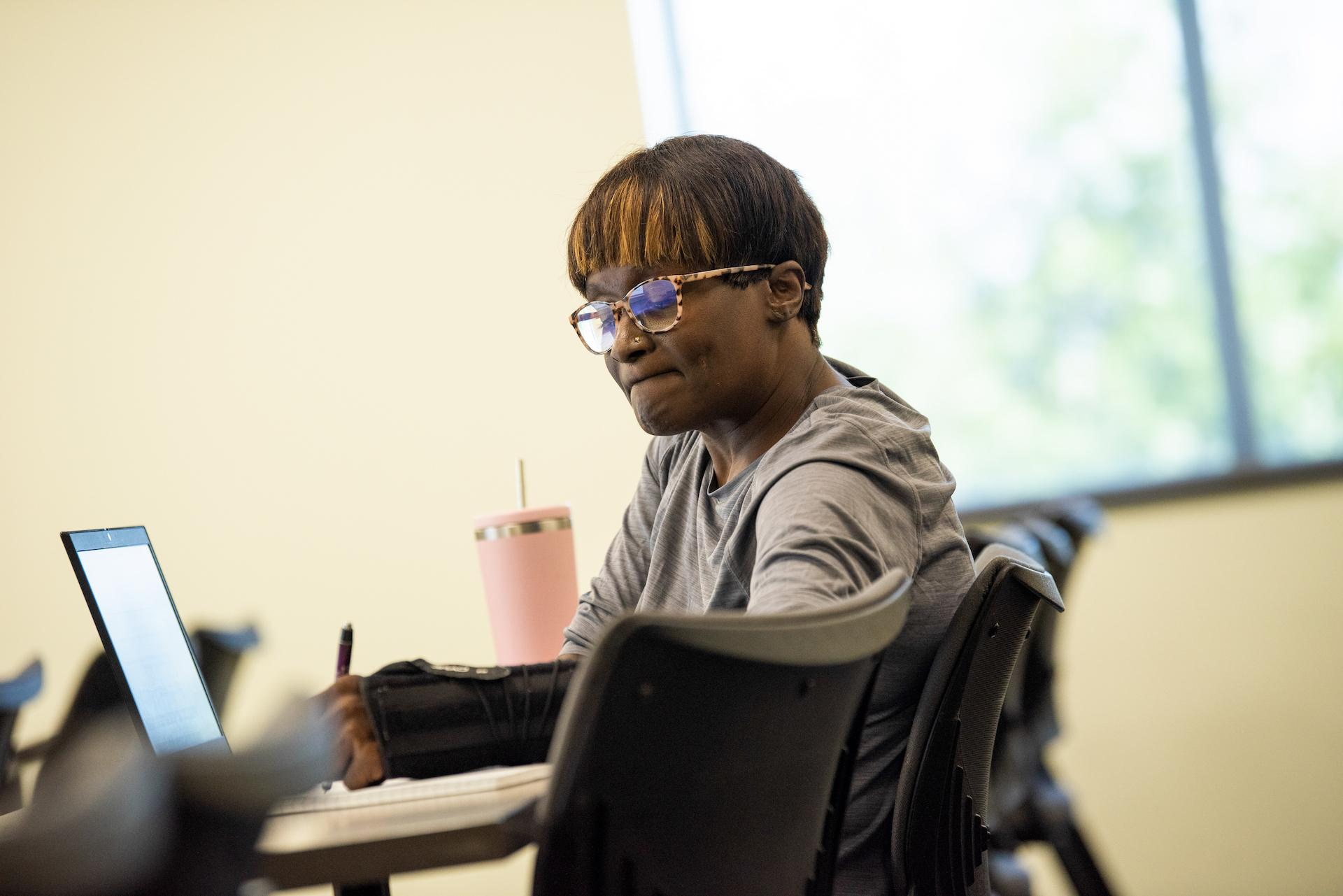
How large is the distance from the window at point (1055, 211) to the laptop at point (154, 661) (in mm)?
2297

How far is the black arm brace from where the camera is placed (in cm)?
107

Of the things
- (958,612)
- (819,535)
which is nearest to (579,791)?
(819,535)

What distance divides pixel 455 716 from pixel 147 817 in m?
0.50

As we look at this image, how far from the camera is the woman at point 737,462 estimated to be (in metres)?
1.07

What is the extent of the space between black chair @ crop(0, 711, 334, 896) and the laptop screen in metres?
0.65

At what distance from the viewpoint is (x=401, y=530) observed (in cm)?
341

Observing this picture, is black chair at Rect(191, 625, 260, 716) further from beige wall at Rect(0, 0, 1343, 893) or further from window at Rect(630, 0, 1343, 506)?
window at Rect(630, 0, 1343, 506)

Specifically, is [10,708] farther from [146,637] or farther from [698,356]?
[698,356]

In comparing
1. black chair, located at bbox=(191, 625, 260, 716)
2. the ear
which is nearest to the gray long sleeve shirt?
the ear

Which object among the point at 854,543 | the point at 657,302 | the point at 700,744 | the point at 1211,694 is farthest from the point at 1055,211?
the point at 700,744

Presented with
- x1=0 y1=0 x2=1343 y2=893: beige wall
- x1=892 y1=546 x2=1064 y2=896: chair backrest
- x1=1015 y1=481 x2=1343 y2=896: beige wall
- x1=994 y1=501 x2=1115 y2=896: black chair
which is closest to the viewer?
x1=892 y1=546 x2=1064 y2=896: chair backrest

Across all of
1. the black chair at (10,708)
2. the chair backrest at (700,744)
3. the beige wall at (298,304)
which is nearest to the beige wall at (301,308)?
the beige wall at (298,304)

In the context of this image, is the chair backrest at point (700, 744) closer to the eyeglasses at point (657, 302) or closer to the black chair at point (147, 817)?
the black chair at point (147, 817)

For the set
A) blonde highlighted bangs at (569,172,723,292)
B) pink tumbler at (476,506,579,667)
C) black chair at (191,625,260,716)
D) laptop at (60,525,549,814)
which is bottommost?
black chair at (191,625,260,716)
